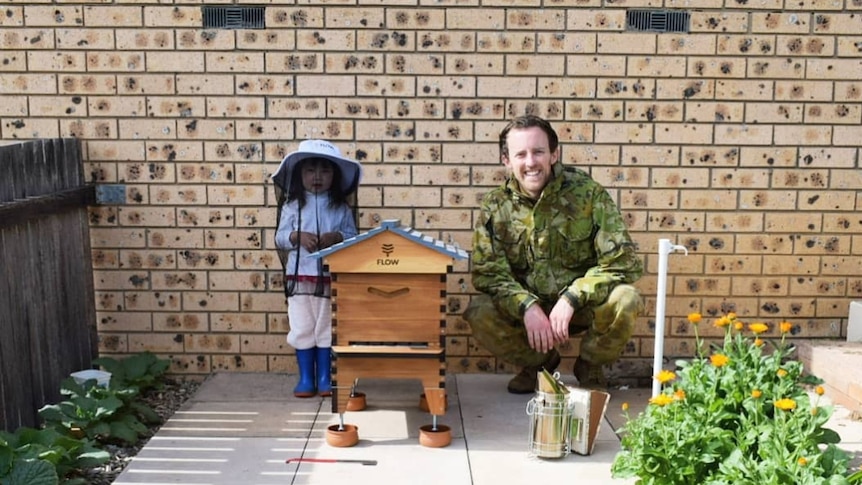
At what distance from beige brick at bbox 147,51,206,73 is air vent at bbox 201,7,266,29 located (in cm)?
20

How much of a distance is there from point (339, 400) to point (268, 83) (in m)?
1.94

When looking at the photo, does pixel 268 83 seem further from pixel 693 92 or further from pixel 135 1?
pixel 693 92

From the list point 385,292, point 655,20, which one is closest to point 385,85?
point 385,292

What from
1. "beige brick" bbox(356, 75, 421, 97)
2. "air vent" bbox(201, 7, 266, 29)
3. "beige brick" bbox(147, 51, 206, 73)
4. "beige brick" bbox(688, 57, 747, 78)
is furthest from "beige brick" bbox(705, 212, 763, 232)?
"beige brick" bbox(147, 51, 206, 73)

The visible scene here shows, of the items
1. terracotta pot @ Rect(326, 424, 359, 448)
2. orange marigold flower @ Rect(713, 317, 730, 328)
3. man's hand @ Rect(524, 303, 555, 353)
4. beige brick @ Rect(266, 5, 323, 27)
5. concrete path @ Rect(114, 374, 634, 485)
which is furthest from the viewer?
beige brick @ Rect(266, 5, 323, 27)

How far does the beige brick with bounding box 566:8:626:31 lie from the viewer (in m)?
4.76

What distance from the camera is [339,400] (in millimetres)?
3912

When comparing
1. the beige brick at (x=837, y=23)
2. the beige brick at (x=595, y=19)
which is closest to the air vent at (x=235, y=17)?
the beige brick at (x=595, y=19)

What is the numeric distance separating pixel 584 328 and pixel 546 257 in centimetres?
46

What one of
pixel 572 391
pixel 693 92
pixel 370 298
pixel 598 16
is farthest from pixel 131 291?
pixel 693 92

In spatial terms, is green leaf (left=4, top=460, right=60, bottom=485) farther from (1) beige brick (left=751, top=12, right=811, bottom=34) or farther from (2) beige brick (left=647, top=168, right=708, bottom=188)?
(1) beige brick (left=751, top=12, right=811, bottom=34)

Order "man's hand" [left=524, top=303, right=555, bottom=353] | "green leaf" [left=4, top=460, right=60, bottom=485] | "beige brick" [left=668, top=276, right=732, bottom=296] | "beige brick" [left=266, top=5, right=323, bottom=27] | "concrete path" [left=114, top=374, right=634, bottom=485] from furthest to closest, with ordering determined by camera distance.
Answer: "beige brick" [left=668, top=276, right=732, bottom=296] → "beige brick" [left=266, top=5, right=323, bottom=27] → "man's hand" [left=524, top=303, right=555, bottom=353] → "concrete path" [left=114, top=374, right=634, bottom=485] → "green leaf" [left=4, top=460, right=60, bottom=485]

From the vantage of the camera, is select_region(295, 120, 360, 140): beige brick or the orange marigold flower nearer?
the orange marigold flower

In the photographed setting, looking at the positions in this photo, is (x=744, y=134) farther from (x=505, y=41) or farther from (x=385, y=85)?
(x=385, y=85)
